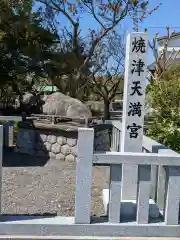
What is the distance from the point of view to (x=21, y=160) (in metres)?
7.90

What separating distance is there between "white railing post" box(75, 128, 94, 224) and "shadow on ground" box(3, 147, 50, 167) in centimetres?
409

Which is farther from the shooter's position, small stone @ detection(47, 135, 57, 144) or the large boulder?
the large boulder

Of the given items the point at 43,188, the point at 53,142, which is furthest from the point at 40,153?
the point at 43,188

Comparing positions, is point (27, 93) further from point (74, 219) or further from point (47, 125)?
point (74, 219)

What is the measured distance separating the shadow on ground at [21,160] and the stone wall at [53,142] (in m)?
0.24

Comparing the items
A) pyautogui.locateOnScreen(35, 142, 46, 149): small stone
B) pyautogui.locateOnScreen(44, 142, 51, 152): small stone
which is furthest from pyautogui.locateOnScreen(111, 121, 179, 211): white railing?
pyautogui.locateOnScreen(35, 142, 46, 149): small stone

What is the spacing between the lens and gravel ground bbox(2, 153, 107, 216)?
4441 mm

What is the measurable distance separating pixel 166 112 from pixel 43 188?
10.3 ft

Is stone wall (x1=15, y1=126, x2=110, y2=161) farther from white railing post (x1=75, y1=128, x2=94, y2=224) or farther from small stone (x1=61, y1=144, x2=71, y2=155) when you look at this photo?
white railing post (x1=75, y1=128, x2=94, y2=224)

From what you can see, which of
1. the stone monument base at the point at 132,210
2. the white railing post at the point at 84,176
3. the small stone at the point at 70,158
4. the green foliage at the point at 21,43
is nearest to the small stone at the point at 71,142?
the small stone at the point at 70,158

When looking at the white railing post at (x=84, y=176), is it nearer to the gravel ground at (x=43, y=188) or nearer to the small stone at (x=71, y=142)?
the gravel ground at (x=43, y=188)

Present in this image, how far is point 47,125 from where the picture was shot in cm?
833

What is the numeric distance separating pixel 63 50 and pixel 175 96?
9489 mm

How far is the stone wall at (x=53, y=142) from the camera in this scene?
808 centimetres
